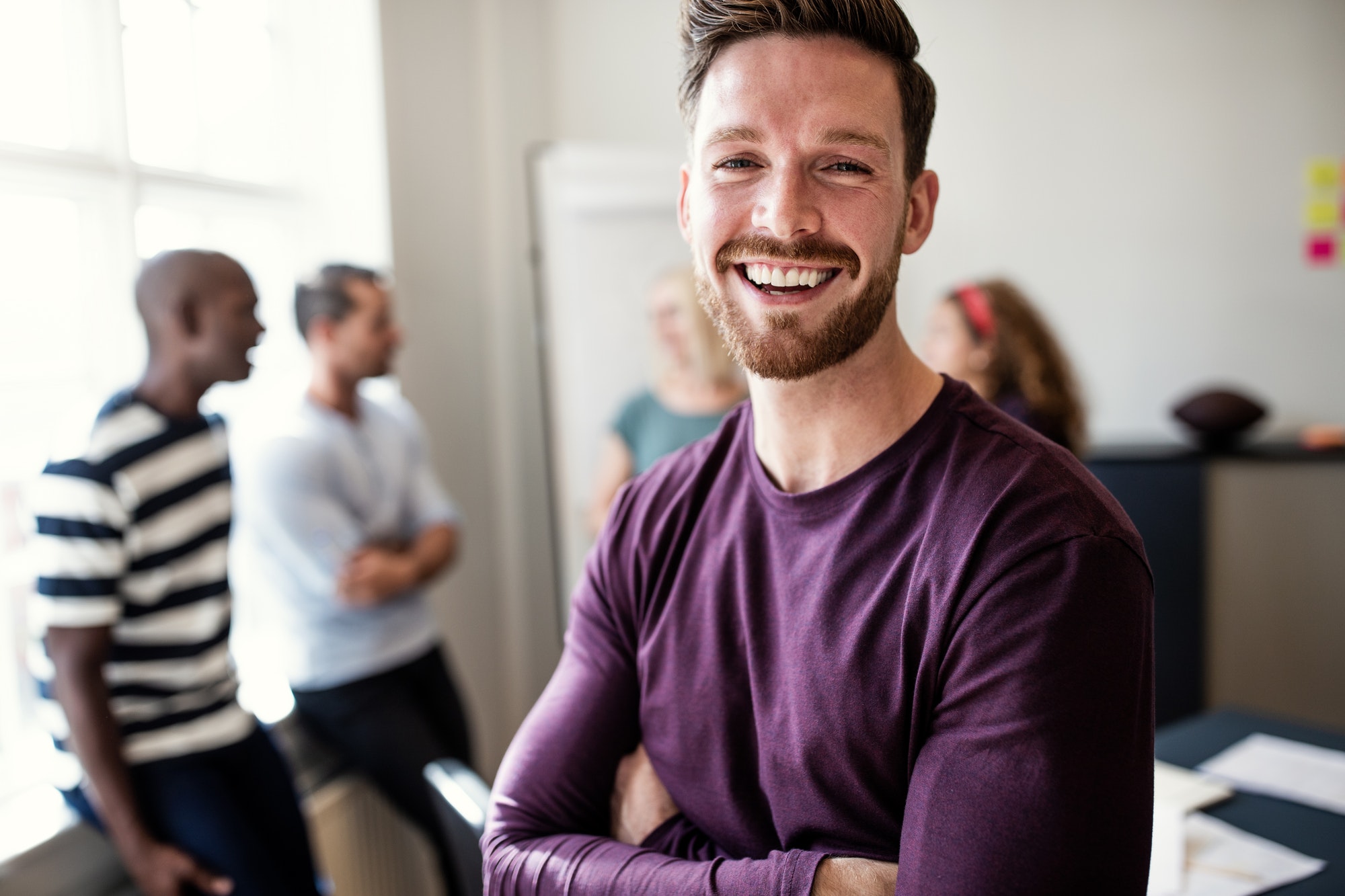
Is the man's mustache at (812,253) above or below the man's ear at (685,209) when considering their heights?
below

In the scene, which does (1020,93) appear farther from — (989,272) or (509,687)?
(509,687)

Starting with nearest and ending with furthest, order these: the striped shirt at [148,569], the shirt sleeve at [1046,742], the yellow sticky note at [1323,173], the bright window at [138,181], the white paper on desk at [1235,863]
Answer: the shirt sleeve at [1046,742]
the white paper on desk at [1235,863]
the striped shirt at [148,569]
the bright window at [138,181]
the yellow sticky note at [1323,173]

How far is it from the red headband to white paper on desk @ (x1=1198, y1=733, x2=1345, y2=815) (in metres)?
1.31

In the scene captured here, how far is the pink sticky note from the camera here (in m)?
3.33

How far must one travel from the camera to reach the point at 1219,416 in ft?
10.4

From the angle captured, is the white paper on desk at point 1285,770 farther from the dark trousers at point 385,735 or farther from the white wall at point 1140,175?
the white wall at point 1140,175

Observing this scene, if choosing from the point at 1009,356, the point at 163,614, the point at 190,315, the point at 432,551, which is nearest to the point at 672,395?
the point at 432,551

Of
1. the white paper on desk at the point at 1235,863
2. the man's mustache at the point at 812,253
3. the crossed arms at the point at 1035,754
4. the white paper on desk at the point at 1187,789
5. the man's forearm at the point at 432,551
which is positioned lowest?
the white paper on desk at the point at 1235,863

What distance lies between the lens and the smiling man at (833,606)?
2.78 ft

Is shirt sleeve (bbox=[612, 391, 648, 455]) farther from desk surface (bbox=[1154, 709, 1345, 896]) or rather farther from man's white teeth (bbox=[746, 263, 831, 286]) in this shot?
man's white teeth (bbox=[746, 263, 831, 286])

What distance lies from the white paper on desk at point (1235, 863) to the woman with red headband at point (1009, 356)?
4.31 ft

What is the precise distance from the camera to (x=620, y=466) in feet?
10.3

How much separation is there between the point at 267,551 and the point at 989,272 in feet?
9.24

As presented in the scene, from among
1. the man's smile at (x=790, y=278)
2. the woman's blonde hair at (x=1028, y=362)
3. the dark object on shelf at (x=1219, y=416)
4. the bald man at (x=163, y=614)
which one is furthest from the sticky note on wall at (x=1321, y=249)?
the bald man at (x=163, y=614)
